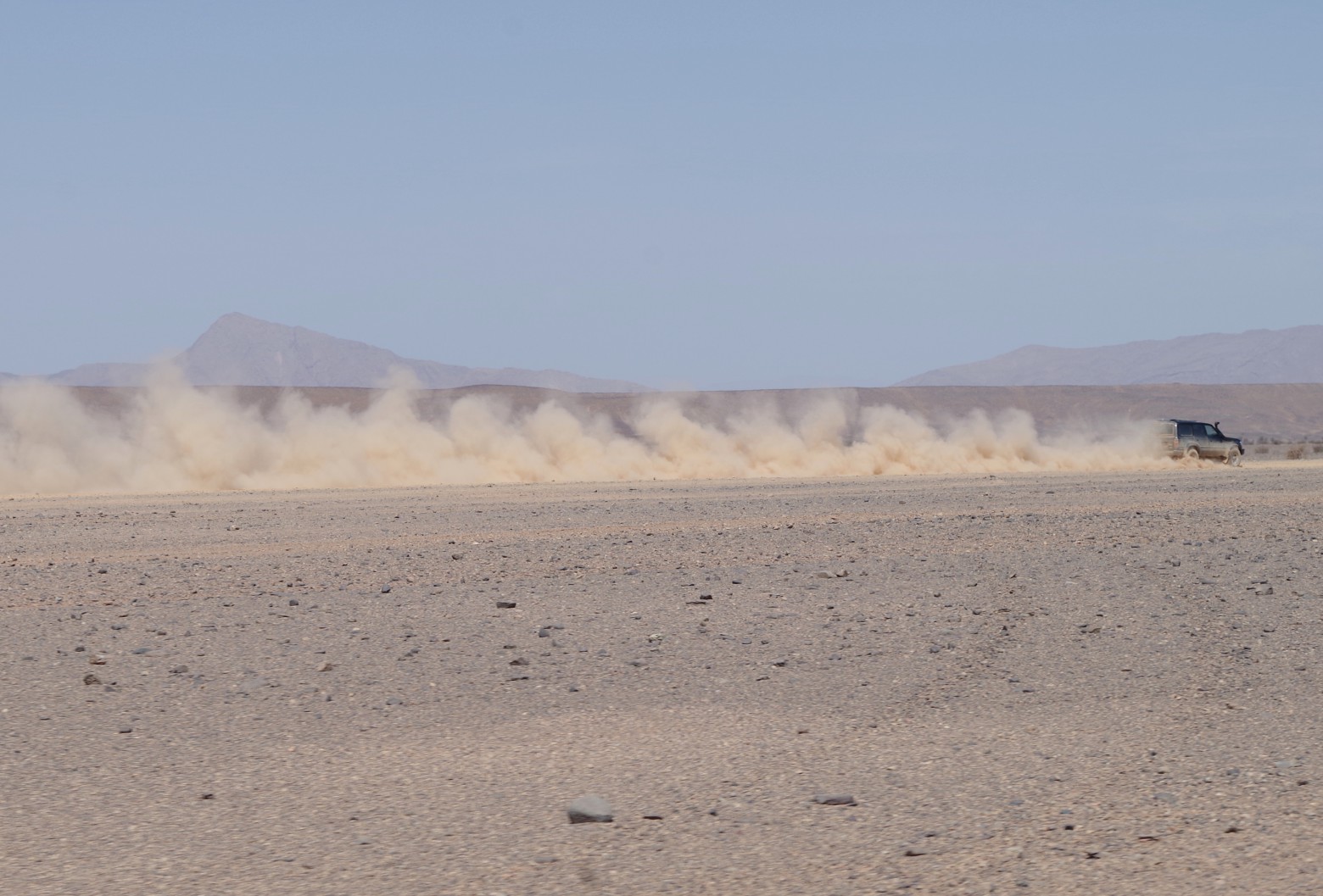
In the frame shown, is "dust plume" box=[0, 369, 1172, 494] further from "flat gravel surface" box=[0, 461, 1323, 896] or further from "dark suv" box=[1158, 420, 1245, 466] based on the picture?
"flat gravel surface" box=[0, 461, 1323, 896]

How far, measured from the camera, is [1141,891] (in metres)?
5.20

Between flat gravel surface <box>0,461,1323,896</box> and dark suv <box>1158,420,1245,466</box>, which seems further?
dark suv <box>1158,420,1245,466</box>

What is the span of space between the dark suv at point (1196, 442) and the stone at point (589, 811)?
51.2 m

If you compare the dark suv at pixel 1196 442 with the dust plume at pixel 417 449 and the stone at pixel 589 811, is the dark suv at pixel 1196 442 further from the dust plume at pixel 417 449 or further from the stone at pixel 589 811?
the stone at pixel 589 811

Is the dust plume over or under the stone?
over

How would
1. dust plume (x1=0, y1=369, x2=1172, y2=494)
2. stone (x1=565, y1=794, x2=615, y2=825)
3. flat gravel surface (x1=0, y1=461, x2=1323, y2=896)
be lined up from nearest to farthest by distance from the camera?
flat gravel surface (x1=0, y1=461, x2=1323, y2=896) < stone (x1=565, y1=794, x2=615, y2=825) < dust plume (x1=0, y1=369, x2=1172, y2=494)

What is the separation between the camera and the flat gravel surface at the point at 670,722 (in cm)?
570

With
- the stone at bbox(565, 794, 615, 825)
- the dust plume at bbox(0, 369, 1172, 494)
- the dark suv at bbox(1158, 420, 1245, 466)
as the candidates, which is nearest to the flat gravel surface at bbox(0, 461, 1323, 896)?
the stone at bbox(565, 794, 615, 825)

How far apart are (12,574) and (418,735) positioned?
11.0 meters

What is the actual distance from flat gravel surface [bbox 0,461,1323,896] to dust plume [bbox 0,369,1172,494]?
29480 mm

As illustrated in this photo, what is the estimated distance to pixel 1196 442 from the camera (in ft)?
176

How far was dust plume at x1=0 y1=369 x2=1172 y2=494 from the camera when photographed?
46094 millimetres

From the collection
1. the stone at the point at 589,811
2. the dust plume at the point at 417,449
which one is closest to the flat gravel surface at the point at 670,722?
the stone at the point at 589,811

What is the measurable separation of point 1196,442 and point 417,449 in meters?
31.2
